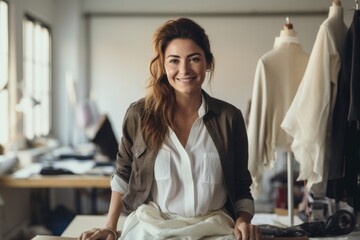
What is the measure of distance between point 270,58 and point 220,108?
88 centimetres

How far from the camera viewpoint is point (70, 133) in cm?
557

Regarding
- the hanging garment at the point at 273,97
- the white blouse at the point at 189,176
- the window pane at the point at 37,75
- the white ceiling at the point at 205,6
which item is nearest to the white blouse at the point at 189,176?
the white blouse at the point at 189,176

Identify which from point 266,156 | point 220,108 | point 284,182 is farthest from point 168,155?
point 284,182

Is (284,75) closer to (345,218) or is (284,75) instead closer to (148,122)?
(345,218)

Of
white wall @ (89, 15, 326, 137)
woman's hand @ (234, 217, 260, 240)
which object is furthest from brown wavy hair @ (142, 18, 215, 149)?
white wall @ (89, 15, 326, 137)

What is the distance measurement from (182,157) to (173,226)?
21 cm

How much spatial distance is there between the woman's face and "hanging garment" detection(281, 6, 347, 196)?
0.70 metres

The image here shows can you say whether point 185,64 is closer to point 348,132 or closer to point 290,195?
point 348,132

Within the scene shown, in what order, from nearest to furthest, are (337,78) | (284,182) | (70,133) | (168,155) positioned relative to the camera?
(168,155), (337,78), (284,182), (70,133)

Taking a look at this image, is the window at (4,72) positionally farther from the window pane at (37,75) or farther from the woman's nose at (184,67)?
the woman's nose at (184,67)

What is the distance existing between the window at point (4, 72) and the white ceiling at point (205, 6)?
178 centimetres

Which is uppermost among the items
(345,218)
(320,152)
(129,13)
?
(129,13)

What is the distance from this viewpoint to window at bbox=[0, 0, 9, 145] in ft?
13.0

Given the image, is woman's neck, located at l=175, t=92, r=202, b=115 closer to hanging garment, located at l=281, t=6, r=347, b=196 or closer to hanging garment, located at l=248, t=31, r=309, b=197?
hanging garment, located at l=281, t=6, r=347, b=196
